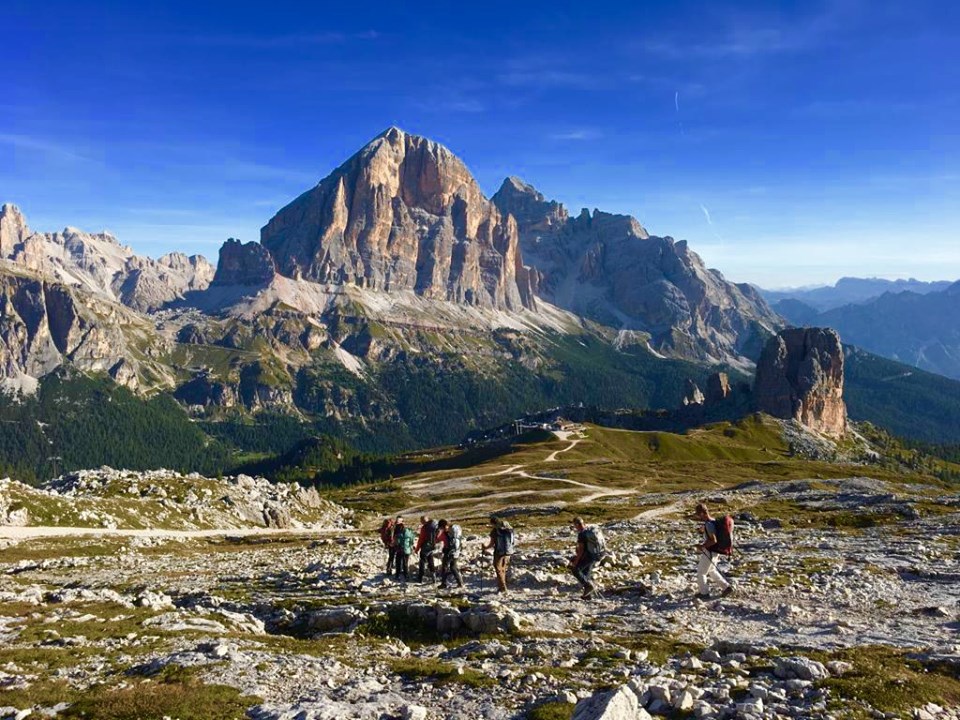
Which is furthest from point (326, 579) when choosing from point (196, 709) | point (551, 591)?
point (196, 709)

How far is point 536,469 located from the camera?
169 meters

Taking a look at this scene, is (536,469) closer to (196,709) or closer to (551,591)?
(551,591)


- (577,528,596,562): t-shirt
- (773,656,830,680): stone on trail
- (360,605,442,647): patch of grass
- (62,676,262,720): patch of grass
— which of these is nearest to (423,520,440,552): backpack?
(360,605,442,647): patch of grass

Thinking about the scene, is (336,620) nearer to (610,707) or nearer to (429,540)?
(429,540)

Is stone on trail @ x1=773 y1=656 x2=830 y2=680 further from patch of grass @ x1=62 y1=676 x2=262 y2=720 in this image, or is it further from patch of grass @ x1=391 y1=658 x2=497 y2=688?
patch of grass @ x1=62 y1=676 x2=262 y2=720

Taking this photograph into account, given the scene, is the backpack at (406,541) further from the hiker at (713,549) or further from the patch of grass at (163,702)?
the patch of grass at (163,702)

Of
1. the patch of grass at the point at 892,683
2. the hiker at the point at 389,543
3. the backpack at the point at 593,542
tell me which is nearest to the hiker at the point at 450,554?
the hiker at the point at 389,543

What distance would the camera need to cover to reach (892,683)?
16.7 metres

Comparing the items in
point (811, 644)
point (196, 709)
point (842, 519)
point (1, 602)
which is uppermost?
point (196, 709)

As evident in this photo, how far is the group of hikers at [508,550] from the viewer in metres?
29.2

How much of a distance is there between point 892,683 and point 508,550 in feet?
59.2

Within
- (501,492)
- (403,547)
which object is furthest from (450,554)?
(501,492)

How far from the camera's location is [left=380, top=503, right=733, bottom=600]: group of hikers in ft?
95.9

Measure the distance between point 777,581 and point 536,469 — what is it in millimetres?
138363
